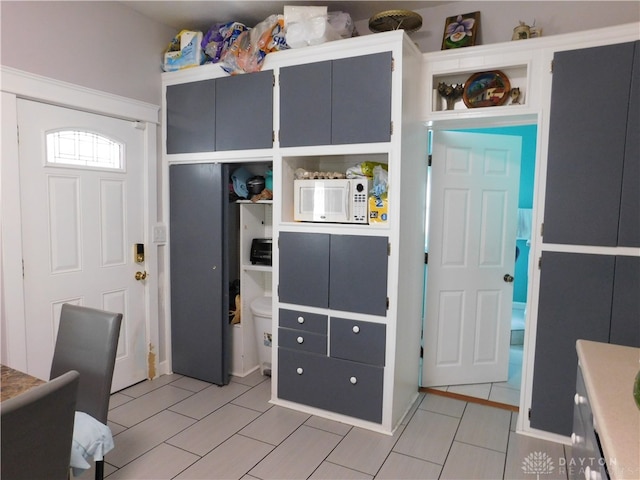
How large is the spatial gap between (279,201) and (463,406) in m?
1.94

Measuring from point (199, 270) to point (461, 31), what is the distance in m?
2.50

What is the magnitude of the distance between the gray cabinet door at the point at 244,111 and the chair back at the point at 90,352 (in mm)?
1538

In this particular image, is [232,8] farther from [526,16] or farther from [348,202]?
[526,16]

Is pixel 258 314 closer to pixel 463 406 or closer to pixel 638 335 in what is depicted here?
pixel 463 406

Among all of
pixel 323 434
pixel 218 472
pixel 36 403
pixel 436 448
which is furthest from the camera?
pixel 323 434

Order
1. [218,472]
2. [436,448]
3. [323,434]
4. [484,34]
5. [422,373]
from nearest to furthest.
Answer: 1. [218,472]
2. [436,448]
3. [323,434]
4. [484,34]
5. [422,373]

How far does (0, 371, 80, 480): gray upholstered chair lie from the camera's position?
0.93 metres

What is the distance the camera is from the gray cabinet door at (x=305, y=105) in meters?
2.57

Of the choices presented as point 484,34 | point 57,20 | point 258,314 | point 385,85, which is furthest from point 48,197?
point 484,34

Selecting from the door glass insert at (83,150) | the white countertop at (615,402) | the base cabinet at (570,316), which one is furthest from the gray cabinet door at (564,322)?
the door glass insert at (83,150)

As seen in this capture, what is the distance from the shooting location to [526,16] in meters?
2.58

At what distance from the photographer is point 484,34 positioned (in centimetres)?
270

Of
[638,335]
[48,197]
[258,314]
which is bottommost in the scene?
[258,314]

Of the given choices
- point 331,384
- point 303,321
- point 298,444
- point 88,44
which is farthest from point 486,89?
point 88,44
